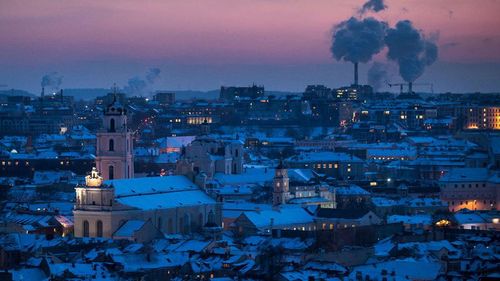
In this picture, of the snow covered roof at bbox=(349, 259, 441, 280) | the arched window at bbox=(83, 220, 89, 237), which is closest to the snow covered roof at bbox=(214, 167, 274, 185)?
the arched window at bbox=(83, 220, 89, 237)

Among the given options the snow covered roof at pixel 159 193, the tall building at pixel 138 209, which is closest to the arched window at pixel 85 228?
the tall building at pixel 138 209

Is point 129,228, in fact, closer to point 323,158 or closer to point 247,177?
point 247,177

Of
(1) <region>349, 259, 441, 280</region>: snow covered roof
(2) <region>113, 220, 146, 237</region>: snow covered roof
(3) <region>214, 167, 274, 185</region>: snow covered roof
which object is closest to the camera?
(1) <region>349, 259, 441, 280</region>: snow covered roof

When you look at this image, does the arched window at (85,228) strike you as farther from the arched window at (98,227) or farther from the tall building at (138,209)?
the arched window at (98,227)

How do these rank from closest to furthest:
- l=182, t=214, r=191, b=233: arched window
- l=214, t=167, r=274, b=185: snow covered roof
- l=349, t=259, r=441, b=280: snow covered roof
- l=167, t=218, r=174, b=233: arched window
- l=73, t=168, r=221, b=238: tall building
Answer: l=349, t=259, r=441, b=280: snow covered roof → l=73, t=168, r=221, b=238: tall building → l=167, t=218, r=174, b=233: arched window → l=182, t=214, r=191, b=233: arched window → l=214, t=167, r=274, b=185: snow covered roof

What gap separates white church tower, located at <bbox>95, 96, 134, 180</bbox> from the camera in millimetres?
72375

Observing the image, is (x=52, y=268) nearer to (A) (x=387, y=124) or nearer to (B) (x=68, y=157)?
(B) (x=68, y=157)

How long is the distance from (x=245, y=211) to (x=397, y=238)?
10243 mm

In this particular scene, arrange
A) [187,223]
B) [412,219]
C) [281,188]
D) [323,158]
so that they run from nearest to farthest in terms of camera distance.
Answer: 1. [187,223]
2. [412,219]
3. [281,188]
4. [323,158]

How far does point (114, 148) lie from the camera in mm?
72688

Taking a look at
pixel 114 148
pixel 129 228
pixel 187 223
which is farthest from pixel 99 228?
pixel 114 148

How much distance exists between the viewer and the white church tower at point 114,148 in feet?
237

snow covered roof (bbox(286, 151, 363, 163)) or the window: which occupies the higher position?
the window

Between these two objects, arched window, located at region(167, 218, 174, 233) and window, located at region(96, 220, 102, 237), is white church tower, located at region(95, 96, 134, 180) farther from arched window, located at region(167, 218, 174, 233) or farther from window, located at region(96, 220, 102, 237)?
window, located at region(96, 220, 102, 237)
